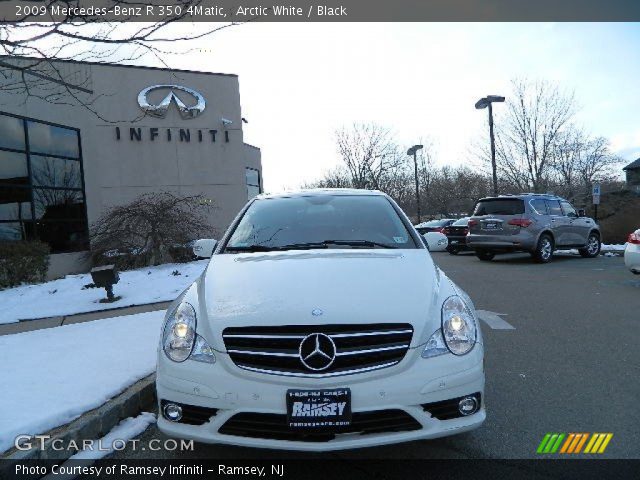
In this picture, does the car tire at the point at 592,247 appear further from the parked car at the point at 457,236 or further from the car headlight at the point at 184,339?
the car headlight at the point at 184,339

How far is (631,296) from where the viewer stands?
7926 millimetres

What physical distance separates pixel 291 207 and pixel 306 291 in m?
1.65

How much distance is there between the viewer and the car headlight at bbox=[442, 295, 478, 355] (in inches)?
102

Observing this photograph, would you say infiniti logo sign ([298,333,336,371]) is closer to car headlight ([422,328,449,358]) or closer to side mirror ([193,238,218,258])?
car headlight ([422,328,449,358])

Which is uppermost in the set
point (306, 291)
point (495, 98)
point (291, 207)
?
point (495, 98)

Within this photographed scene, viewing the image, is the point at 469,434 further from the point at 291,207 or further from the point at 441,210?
the point at 441,210

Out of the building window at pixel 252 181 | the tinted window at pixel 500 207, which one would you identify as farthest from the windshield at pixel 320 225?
the building window at pixel 252 181

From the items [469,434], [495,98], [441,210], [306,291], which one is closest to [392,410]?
[306,291]

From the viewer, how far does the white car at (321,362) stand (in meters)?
2.36

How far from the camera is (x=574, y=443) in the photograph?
2.96 m

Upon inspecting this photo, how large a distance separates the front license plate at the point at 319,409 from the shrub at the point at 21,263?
A: 9.21 metres

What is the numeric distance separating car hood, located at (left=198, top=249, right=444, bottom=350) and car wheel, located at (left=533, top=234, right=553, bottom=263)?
11.4 metres

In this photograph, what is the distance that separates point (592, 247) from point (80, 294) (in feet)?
47.7

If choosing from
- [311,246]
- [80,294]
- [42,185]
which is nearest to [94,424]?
[311,246]
